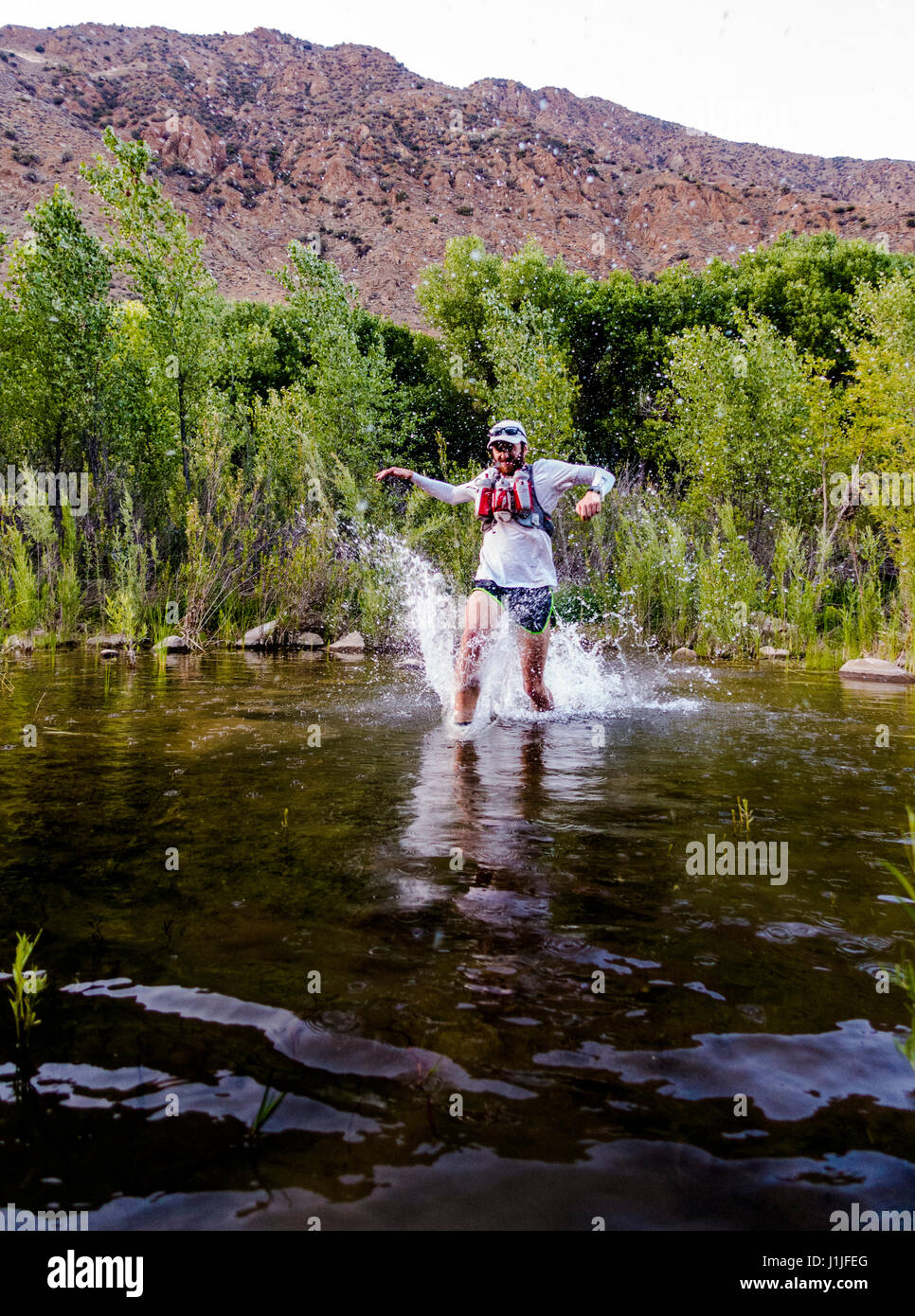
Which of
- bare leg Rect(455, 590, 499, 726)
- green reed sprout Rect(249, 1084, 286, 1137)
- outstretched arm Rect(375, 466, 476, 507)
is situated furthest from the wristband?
green reed sprout Rect(249, 1084, 286, 1137)

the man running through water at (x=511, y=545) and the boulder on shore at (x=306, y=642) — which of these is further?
the boulder on shore at (x=306, y=642)

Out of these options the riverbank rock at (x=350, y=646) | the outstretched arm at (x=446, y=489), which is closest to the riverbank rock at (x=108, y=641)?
the riverbank rock at (x=350, y=646)

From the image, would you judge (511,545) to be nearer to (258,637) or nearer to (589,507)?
(589,507)

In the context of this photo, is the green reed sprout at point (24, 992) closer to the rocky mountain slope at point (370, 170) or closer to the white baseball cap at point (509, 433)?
the white baseball cap at point (509, 433)

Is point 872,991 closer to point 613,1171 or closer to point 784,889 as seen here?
point 784,889

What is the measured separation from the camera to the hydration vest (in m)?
7.02

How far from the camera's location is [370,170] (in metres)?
84.4

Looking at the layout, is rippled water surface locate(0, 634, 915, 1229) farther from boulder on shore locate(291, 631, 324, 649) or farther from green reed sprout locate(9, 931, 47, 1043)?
boulder on shore locate(291, 631, 324, 649)

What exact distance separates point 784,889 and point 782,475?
15747 mm

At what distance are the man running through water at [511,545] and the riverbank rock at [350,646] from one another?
674 centimetres

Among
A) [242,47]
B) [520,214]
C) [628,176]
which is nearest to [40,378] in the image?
[520,214]

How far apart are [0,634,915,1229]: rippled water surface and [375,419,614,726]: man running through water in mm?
1616

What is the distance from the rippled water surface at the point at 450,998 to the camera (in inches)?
69.9

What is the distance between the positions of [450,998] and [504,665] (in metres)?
5.86
